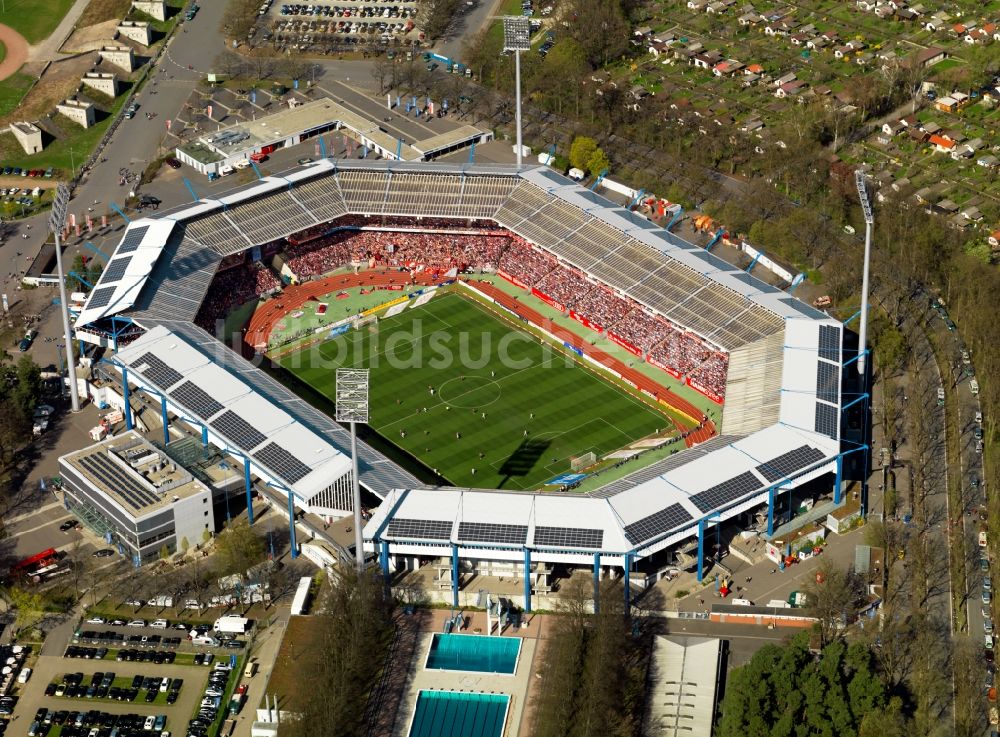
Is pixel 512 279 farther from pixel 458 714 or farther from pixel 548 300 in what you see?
pixel 458 714

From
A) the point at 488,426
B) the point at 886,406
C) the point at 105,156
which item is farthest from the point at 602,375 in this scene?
the point at 105,156

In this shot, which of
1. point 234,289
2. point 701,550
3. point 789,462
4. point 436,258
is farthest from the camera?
point 436,258

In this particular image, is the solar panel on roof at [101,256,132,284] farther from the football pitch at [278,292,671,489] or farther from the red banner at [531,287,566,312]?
the red banner at [531,287,566,312]

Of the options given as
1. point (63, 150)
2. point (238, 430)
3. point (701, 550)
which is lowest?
point (701, 550)

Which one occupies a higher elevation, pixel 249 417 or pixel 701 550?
pixel 249 417

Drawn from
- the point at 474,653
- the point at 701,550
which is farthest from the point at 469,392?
the point at 474,653

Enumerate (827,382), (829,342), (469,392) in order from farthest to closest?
(469,392) < (829,342) < (827,382)

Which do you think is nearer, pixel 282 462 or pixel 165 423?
pixel 282 462

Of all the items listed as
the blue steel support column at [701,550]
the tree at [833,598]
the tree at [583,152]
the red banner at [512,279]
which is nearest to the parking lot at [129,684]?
the blue steel support column at [701,550]
